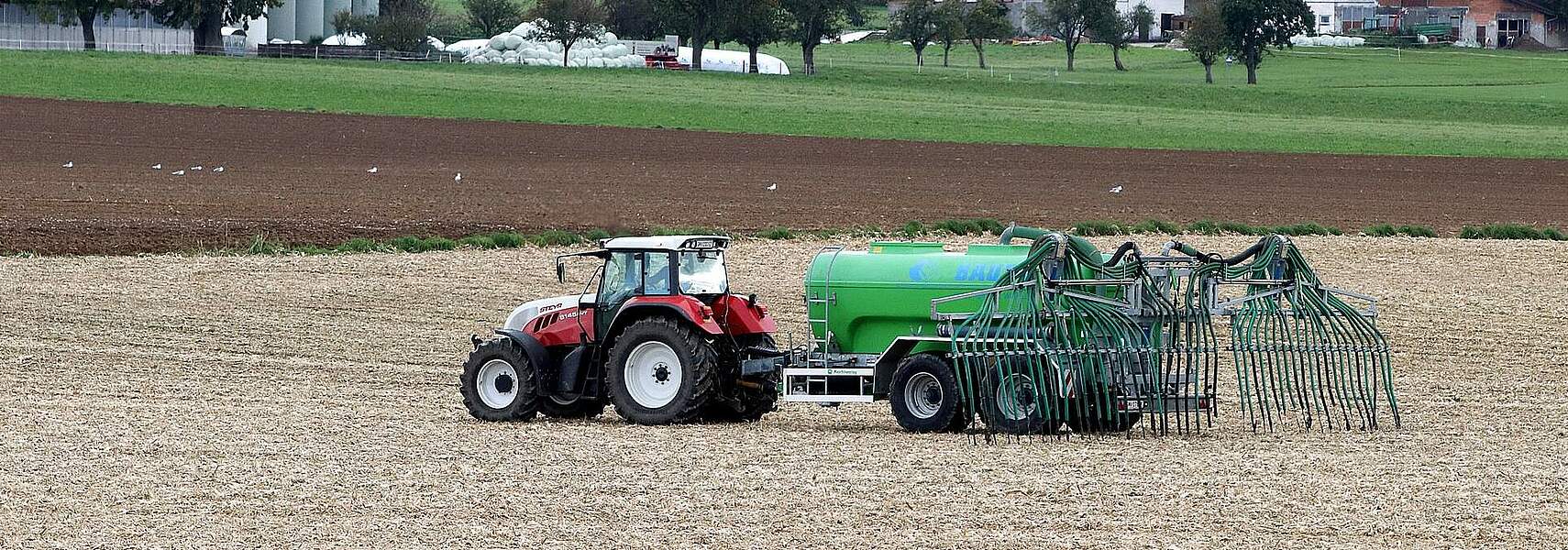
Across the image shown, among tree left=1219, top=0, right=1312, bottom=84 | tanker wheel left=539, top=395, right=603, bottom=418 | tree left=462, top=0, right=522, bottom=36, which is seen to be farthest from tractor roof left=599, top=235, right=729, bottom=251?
tree left=462, top=0, right=522, bottom=36

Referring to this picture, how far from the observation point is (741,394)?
49.4 feet

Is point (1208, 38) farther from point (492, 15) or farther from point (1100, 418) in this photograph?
point (1100, 418)

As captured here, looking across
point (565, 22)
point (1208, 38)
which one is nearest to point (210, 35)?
point (565, 22)

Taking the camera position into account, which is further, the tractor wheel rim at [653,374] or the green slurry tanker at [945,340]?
the tractor wheel rim at [653,374]

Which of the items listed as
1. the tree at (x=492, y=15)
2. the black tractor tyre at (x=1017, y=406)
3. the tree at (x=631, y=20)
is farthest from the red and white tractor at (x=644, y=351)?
the tree at (x=492, y=15)

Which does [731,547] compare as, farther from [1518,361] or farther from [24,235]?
[24,235]

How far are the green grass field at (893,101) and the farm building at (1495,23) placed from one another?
4637 cm

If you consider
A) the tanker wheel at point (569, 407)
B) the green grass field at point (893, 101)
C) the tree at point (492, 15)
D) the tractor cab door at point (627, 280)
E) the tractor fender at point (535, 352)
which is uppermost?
the tree at point (492, 15)

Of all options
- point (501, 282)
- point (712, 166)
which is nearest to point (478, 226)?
point (501, 282)

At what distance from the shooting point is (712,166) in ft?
154

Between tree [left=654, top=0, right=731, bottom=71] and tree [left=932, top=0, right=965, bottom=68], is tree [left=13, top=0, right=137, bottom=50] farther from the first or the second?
tree [left=932, top=0, right=965, bottom=68]

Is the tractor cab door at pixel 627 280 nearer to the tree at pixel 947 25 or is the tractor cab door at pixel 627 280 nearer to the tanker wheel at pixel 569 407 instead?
the tanker wheel at pixel 569 407

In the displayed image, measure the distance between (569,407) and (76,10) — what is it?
298ft

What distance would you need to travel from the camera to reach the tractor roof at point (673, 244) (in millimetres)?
14797
